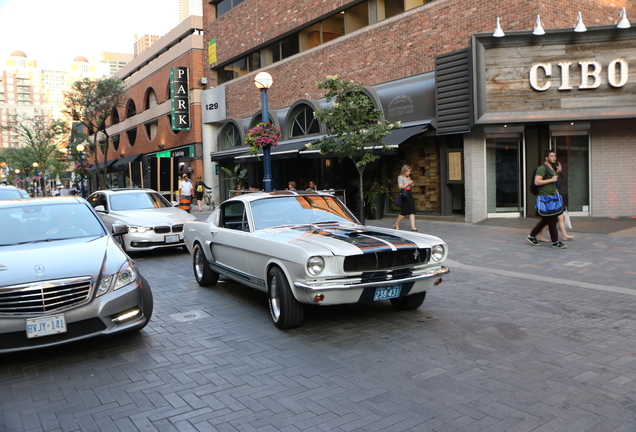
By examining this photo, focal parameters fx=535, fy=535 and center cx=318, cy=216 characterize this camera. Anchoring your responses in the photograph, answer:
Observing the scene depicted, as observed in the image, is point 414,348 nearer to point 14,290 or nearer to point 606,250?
point 14,290

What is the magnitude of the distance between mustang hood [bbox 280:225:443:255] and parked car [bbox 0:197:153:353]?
1.75 meters

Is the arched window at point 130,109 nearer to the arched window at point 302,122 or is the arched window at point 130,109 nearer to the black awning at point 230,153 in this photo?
the black awning at point 230,153

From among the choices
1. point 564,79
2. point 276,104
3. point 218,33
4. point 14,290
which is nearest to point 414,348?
point 14,290

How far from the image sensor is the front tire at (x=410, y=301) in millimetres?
6266

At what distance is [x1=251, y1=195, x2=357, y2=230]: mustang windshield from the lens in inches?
262

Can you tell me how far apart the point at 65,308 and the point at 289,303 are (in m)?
2.09

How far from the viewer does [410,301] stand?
20.7 feet

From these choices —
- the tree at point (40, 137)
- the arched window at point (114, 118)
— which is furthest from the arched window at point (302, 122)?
the arched window at point (114, 118)

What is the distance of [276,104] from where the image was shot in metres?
25.2

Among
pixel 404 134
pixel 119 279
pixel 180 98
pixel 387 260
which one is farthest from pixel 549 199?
pixel 180 98

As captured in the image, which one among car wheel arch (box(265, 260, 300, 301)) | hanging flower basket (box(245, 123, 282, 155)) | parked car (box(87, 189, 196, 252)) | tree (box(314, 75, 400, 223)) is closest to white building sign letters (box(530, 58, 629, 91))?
tree (box(314, 75, 400, 223))

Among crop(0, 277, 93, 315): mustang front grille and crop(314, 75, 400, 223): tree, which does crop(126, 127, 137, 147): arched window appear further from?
crop(0, 277, 93, 315): mustang front grille

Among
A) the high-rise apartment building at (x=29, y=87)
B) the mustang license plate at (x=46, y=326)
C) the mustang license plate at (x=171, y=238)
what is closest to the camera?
the mustang license plate at (x=46, y=326)

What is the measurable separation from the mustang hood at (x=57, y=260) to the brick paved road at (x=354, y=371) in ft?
2.66
